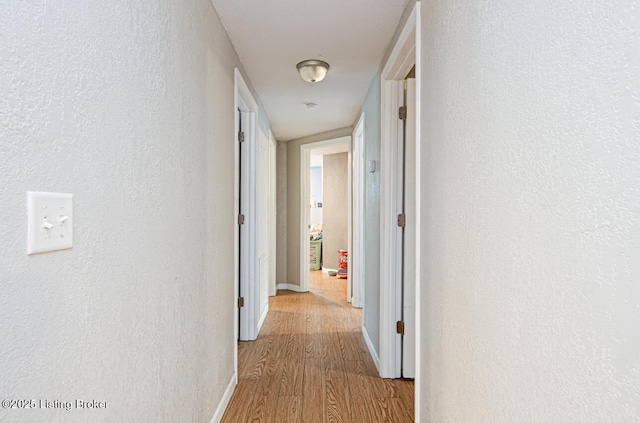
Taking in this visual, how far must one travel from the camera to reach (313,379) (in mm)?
2672

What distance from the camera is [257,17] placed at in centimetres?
212

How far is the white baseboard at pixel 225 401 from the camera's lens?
2064 mm

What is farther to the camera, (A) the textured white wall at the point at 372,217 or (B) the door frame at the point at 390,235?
(A) the textured white wall at the point at 372,217

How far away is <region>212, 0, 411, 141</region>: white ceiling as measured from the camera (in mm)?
2031

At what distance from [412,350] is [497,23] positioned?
2.17 meters

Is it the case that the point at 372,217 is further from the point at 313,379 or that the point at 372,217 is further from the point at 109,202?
the point at 109,202

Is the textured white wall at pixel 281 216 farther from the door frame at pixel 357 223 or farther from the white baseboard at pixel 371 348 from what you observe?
the white baseboard at pixel 371 348

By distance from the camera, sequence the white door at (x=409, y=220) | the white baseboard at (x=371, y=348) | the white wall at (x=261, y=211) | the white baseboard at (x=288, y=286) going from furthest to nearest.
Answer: the white baseboard at (x=288, y=286) → the white wall at (x=261, y=211) → the white baseboard at (x=371, y=348) → the white door at (x=409, y=220)

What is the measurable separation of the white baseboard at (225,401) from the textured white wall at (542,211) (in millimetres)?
1242

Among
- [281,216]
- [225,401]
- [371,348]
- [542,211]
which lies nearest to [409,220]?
[371,348]

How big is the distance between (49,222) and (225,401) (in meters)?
1.84

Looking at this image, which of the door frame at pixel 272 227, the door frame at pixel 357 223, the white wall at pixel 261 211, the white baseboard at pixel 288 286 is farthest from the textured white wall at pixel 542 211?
the white baseboard at pixel 288 286

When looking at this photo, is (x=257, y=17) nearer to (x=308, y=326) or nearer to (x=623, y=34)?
(x=623, y=34)

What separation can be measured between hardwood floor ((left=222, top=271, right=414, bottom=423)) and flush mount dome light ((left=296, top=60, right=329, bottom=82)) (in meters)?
2.09
